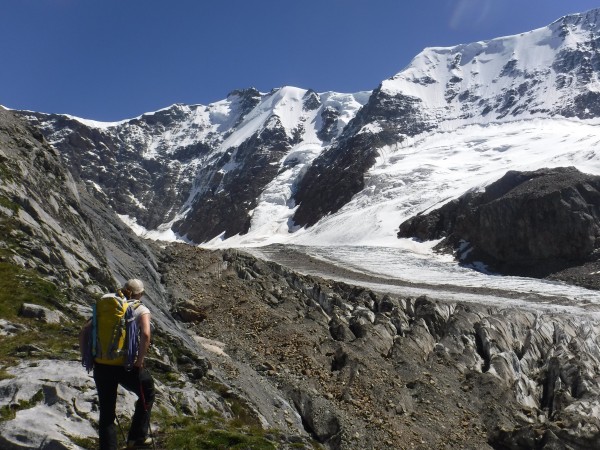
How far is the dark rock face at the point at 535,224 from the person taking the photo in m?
78.6

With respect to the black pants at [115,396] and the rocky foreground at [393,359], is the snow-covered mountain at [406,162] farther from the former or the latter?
the black pants at [115,396]

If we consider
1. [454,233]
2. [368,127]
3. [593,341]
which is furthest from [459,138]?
[593,341]

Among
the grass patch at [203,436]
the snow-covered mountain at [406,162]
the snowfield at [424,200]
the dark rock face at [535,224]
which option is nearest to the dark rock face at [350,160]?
the snow-covered mountain at [406,162]

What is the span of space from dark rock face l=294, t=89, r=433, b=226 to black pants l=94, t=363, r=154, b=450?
425 ft

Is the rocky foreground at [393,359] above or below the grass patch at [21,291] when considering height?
below

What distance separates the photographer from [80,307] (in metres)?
15.3

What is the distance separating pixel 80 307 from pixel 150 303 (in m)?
8.13

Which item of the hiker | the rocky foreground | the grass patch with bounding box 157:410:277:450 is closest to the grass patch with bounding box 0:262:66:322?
the grass patch with bounding box 157:410:277:450

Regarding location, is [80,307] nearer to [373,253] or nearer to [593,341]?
[593,341]

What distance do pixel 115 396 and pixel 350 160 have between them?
155m

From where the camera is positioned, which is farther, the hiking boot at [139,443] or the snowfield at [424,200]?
the snowfield at [424,200]

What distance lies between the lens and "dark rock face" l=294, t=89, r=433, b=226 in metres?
144

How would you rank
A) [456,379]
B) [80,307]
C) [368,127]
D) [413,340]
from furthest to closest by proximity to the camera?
[368,127] < [413,340] < [456,379] < [80,307]

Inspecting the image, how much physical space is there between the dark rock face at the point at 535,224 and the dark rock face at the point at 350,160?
51834 mm
